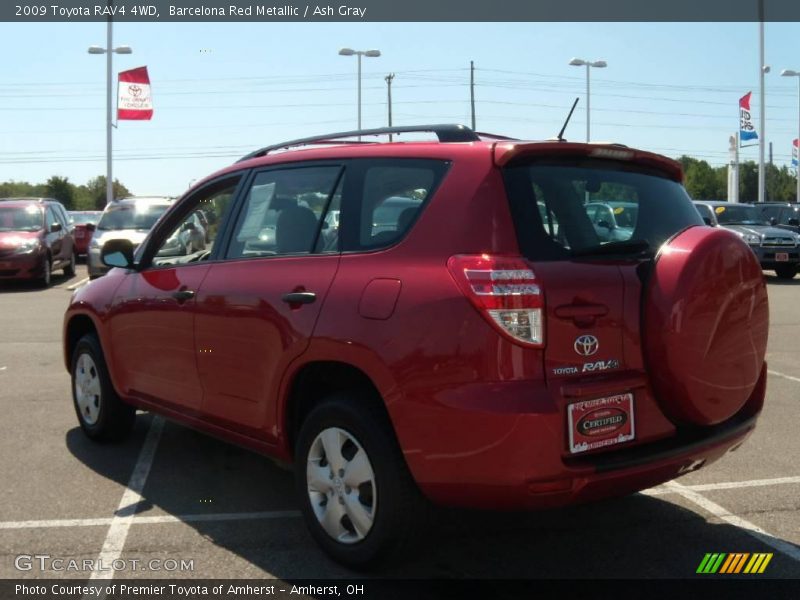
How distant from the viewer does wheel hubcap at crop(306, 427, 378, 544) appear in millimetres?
3590

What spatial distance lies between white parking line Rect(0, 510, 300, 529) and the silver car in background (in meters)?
12.9

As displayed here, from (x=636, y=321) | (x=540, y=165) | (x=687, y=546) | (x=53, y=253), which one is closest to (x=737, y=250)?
(x=636, y=321)

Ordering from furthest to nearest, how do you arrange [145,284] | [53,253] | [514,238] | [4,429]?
1. [53,253]
2. [4,429]
3. [145,284]
4. [514,238]

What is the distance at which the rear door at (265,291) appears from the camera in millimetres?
3896

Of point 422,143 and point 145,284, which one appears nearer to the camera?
point 422,143

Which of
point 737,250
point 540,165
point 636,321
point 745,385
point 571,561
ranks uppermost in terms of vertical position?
point 540,165

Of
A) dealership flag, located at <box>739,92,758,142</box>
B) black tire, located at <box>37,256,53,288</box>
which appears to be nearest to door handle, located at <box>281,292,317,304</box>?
black tire, located at <box>37,256,53,288</box>

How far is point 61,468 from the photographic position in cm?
529

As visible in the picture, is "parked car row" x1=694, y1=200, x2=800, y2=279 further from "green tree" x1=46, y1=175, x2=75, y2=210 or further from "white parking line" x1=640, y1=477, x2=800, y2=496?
"green tree" x1=46, y1=175, x2=75, y2=210

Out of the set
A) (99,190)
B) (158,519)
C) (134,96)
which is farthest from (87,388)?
(99,190)

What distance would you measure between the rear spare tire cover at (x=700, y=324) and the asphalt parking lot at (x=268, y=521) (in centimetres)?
76

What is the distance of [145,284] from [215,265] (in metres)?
0.76

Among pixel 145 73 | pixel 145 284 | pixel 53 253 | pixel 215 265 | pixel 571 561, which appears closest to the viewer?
pixel 571 561

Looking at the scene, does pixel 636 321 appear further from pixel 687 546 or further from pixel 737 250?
pixel 687 546
